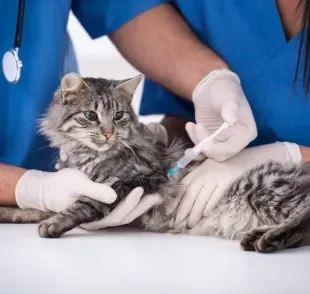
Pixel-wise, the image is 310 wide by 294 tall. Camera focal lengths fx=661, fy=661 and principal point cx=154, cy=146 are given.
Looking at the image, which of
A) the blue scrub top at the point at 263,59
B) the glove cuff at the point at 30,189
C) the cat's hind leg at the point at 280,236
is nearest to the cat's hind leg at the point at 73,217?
the glove cuff at the point at 30,189

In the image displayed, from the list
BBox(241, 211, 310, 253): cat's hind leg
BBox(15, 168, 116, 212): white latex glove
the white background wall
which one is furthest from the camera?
the white background wall

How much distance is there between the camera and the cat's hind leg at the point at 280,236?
4.25 feet

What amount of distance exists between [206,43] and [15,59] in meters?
0.59

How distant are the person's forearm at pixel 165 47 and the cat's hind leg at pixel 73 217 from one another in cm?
51

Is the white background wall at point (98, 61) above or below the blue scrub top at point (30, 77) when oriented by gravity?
below

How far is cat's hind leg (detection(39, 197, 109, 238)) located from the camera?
1.39m

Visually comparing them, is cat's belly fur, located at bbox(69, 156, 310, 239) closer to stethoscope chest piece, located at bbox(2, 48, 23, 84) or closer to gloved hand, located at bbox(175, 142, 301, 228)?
gloved hand, located at bbox(175, 142, 301, 228)

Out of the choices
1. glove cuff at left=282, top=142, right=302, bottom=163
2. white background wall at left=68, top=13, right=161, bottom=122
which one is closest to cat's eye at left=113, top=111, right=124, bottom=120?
glove cuff at left=282, top=142, right=302, bottom=163

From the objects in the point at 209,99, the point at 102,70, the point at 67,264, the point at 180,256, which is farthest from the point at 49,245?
the point at 102,70

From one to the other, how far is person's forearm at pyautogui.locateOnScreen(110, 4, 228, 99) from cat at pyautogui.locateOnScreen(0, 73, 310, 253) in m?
A: 0.27

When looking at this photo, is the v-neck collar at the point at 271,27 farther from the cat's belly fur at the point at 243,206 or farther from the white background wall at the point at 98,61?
the white background wall at the point at 98,61

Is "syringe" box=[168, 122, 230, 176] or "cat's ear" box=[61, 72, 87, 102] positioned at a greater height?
"cat's ear" box=[61, 72, 87, 102]

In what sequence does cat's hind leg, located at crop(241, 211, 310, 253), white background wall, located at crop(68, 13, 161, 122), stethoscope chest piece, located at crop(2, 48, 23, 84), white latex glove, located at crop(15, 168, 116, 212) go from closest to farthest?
1. cat's hind leg, located at crop(241, 211, 310, 253)
2. white latex glove, located at crop(15, 168, 116, 212)
3. stethoscope chest piece, located at crop(2, 48, 23, 84)
4. white background wall, located at crop(68, 13, 161, 122)

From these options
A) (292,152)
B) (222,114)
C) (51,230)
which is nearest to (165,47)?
(222,114)
